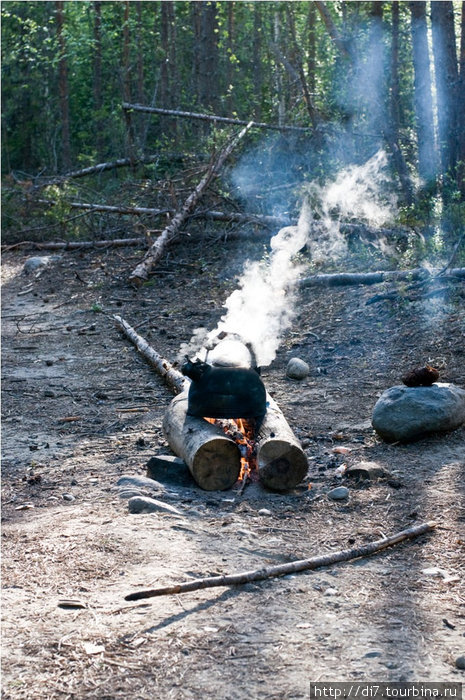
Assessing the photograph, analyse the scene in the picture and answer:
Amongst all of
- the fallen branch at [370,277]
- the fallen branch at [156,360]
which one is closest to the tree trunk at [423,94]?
the fallen branch at [370,277]

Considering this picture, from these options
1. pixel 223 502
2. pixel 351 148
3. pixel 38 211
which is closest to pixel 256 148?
pixel 351 148

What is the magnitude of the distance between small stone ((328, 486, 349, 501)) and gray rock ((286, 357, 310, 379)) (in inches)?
115

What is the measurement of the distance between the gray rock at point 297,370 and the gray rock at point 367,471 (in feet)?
8.51

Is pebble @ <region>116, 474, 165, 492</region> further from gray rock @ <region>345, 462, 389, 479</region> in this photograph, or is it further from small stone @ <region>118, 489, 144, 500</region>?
gray rock @ <region>345, 462, 389, 479</region>

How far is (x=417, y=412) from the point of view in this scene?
5973mm

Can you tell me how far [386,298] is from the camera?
9656 millimetres

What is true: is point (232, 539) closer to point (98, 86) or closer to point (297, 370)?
point (297, 370)

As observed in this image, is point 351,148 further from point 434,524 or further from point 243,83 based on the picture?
point 243,83

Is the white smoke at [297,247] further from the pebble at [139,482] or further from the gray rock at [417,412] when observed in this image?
the pebble at [139,482]

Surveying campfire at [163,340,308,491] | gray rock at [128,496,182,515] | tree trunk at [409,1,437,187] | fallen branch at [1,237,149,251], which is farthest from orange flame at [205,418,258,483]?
tree trunk at [409,1,437,187]

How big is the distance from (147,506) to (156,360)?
12.1 ft

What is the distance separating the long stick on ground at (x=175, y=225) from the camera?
12.8 metres

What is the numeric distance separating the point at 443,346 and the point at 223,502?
3807 mm

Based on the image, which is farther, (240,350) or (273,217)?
(273,217)
